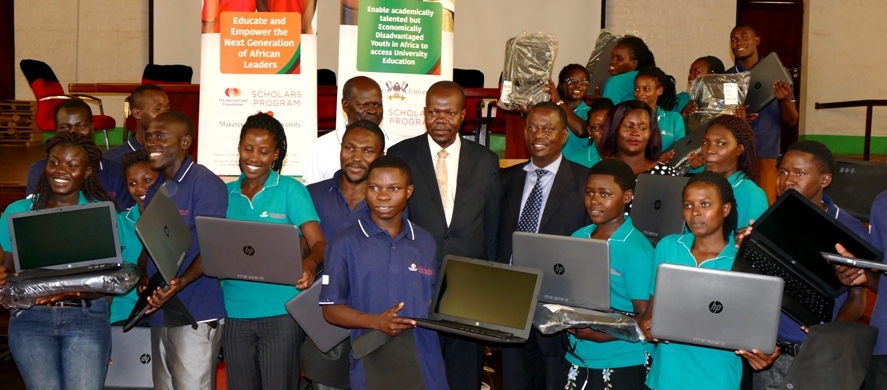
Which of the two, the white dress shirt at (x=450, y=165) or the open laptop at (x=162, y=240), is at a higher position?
the white dress shirt at (x=450, y=165)

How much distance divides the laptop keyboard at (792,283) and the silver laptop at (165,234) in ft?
7.05

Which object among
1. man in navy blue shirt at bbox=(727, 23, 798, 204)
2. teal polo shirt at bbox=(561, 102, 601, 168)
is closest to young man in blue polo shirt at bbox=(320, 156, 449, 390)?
teal polo shirt at bbox=(561, 102, 601, 168)

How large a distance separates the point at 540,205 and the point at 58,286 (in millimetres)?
2014

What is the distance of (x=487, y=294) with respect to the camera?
9.57ft

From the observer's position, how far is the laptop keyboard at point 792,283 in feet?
9.01

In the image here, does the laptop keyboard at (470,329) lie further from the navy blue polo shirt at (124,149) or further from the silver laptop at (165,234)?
the navy blue polo shirt at (124,149)

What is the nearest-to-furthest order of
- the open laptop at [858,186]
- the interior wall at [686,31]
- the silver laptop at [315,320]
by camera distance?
the silver laptop at [315,320] → the open laptop at [858,186] → the interior wall at [686,31]

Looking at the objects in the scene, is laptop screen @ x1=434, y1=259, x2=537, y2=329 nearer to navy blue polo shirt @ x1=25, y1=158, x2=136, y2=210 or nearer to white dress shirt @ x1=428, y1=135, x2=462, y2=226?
white dress shirt @ x1=428, y1=135, x2=462, y2=226

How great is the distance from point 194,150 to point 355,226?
390 centimetres

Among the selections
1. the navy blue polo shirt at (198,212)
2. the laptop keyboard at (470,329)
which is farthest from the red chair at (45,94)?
the laptop keyboard at (470,329)

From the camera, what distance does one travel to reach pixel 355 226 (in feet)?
9.78

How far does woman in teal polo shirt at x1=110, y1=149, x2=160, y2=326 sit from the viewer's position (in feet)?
11.6

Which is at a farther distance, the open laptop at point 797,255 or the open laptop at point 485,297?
the open laptop at point 485,297

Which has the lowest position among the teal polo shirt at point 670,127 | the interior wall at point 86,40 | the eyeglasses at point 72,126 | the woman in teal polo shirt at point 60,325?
the woman in teal polo shirt at point 60,325
